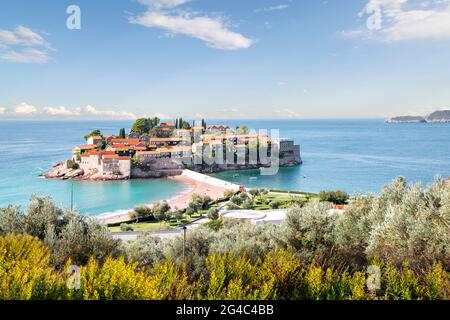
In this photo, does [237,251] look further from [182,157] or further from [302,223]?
[182,157]

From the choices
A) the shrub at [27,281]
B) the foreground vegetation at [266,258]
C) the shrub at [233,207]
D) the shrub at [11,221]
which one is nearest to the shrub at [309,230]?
the foreground vegetation at [266,258]

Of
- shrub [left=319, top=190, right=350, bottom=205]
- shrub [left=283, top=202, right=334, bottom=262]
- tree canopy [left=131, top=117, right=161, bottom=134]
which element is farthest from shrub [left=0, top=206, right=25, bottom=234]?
tree canopy [left=131, top=117, right=161, bottom=134]

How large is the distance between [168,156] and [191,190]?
11925 millimetres

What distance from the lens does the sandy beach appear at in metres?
26.0

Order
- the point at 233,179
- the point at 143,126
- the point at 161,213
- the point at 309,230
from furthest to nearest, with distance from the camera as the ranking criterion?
the point at 143,126
the point at 233,179
the point at 161,213
the point at 309,230

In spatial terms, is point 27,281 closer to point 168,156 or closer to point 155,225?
point 155,225

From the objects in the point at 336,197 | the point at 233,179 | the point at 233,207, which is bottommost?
the point at 233,179

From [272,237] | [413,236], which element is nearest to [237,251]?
[272,237]

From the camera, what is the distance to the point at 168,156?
46062mm

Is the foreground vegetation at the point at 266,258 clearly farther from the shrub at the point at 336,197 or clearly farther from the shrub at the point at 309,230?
the shrub at the point at 336,197

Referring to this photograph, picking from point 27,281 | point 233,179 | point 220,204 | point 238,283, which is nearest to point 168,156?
point 233,179

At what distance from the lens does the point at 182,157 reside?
4738 cm

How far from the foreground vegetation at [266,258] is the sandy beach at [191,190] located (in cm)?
1768
